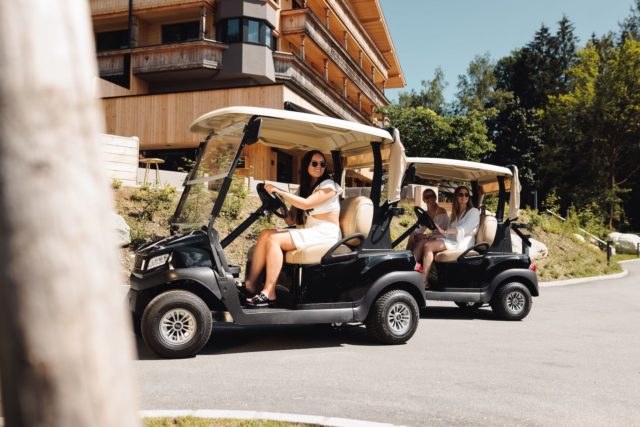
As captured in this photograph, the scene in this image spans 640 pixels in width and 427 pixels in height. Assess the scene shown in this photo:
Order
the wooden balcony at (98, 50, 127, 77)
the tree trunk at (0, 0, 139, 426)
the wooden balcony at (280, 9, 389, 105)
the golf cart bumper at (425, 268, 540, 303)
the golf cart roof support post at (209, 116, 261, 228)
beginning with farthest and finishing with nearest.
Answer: the wooden balcony at (280, 9, 389, 105) < the wooden balcony at (98, 50, 127, 77) < the golf cart bumper at (425, 268, 540, 303) < the golf cart roof support post at (209, 116, 261, 228) < the tree trunk at (0, 0, 139, 426)

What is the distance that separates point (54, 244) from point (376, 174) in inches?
224

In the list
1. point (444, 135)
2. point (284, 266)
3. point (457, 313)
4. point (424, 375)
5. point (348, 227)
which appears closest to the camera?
point (424, 375)

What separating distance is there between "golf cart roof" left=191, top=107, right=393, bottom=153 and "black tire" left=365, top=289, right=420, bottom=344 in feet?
5.70

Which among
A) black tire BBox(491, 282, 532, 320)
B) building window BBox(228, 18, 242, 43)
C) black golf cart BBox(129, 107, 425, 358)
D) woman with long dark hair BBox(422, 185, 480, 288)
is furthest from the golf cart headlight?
building window BBox(228, 18, 242, 43)

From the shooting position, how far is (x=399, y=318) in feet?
21.7

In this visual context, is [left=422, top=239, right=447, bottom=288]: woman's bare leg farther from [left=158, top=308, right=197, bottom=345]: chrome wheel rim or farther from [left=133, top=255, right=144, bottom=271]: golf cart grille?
[left=133, top=255, right=144, bottom=271]: golf cart grille

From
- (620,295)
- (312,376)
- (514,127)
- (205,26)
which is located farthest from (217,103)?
(514,127)

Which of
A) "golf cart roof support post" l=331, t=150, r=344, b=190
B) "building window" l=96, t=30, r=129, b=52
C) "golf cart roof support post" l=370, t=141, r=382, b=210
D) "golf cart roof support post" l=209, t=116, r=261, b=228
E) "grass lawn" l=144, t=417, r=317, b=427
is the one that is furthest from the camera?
"building window" l=96, t=30, r=129, b=52

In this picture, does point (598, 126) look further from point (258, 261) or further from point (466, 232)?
point (258, 261)

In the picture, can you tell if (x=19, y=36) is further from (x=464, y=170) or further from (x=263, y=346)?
(x=464, y=170)

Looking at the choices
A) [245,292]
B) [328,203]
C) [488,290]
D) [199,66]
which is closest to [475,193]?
[488,290]

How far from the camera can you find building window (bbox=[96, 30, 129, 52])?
31.1 metres

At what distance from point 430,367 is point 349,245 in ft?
5.22

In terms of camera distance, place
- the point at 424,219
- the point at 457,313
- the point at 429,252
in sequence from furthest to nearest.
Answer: the point at 457,313 < the point at 424,219 < the point at 429,252
